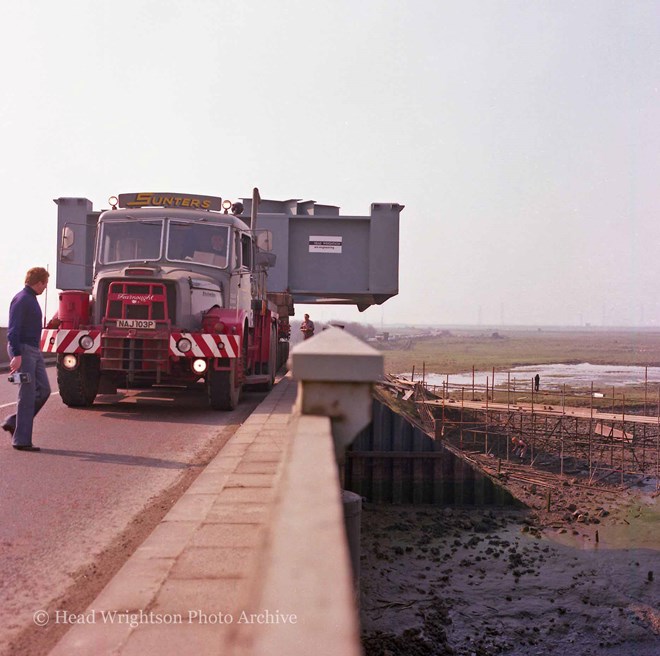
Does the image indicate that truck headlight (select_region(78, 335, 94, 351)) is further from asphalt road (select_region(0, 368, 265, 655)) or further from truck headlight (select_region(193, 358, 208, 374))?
truck headlight (select_region(193, 358, 208, 374))

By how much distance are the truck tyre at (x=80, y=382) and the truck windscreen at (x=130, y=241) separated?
1.64 m

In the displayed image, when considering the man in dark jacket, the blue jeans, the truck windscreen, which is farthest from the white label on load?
the blue jeans

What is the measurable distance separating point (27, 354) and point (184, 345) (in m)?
2.96

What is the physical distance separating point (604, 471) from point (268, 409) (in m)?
17.7

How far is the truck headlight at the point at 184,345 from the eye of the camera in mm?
10281

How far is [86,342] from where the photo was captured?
34.2 feet

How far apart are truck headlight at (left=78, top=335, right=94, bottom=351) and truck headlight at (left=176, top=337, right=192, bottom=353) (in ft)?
4.02

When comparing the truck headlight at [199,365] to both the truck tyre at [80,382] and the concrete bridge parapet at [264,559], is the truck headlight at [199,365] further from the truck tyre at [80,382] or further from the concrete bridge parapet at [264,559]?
the concrete bridge parapet at [264,559]

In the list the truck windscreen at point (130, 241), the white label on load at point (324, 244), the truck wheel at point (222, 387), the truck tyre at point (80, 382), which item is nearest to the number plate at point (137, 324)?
the truck tyre at point (80, 382)

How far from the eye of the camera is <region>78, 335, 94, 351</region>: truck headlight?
34.2 feet

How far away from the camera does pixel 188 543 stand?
4141mm

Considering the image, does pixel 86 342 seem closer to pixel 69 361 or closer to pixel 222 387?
pixel 69 361

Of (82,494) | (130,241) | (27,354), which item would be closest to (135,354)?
(130,241)

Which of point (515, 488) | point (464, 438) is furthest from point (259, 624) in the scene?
point (464, 438)
